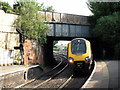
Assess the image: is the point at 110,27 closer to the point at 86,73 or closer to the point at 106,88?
the point at 86,73

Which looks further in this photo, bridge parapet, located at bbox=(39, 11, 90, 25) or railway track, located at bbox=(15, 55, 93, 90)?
bridge parapet, located at bbox=(39, 11, 90, 25)

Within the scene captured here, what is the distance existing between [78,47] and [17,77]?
18.9ft

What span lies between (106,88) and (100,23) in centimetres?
1570

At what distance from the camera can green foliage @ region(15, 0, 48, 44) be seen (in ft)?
65.5

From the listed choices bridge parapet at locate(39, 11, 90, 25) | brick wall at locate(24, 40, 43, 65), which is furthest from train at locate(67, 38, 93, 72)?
bridge parapet at locate(39, 11, 90, 25)

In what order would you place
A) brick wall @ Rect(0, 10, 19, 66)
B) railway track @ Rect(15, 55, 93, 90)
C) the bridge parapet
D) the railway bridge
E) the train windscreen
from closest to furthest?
1. railway track @ Rect(15, 55, 93, 90)
2. the train windscreen
3. brick wall @ Rect(0, 10, 19, 66)
4. the bridge parapet
5. the railway bridge

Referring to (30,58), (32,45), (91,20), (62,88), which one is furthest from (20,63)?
(91,20)

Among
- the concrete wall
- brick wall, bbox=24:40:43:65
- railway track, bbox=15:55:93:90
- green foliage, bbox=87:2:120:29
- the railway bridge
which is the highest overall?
green foliage, bbox=87:2:120:29

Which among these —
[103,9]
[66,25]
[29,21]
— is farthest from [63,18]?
[29,21]

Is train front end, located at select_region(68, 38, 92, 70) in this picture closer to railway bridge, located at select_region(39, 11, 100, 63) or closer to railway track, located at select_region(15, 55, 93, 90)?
railway track, located at select_region(15, 55, 93, 90)

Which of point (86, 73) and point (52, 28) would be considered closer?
point (86, 73)

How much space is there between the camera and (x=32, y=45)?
70.0ft

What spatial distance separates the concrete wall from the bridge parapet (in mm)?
8550

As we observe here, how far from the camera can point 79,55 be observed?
50.8 feet
